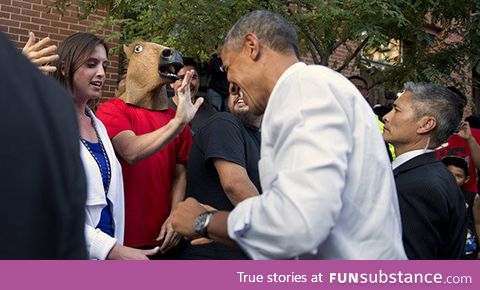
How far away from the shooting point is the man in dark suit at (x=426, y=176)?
8.26 feet

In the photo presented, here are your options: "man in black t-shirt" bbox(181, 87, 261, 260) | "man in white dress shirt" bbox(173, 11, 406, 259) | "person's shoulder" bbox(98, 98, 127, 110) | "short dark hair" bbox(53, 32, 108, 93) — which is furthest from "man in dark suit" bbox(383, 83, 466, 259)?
"short dark hair" bbox(53, 32, 108, 93)

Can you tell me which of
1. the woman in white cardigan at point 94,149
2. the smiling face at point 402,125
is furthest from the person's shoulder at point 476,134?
the woman in white cardigan at point 94,149

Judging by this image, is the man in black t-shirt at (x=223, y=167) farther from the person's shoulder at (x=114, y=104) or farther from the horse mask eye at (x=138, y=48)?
the horse mask eye at (x=138, y=48)

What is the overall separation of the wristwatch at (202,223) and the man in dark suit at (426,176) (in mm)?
1121

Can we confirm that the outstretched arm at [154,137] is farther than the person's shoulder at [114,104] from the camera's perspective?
No

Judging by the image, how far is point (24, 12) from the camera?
6121mm

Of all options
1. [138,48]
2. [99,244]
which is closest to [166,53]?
[138,48]

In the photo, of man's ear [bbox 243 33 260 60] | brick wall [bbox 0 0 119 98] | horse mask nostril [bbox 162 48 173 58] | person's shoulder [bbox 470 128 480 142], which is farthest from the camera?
brick wall [bbox 0 0 119 98]

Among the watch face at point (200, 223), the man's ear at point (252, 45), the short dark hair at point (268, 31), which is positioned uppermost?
the short dark hair at point (268, 31)

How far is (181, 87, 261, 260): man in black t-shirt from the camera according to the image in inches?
98.6

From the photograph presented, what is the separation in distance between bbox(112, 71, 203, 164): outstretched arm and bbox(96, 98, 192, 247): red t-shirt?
0.08 m

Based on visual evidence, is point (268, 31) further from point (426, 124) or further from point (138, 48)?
point (138, 48)

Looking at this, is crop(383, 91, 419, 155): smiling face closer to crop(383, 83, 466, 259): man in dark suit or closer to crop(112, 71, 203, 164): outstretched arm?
crop(383, 83, 466, 259): man in dark suit

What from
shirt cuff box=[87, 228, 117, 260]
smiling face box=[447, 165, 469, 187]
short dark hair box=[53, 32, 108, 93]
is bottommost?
shirt cuff box=[87, 228, 117, 260]
